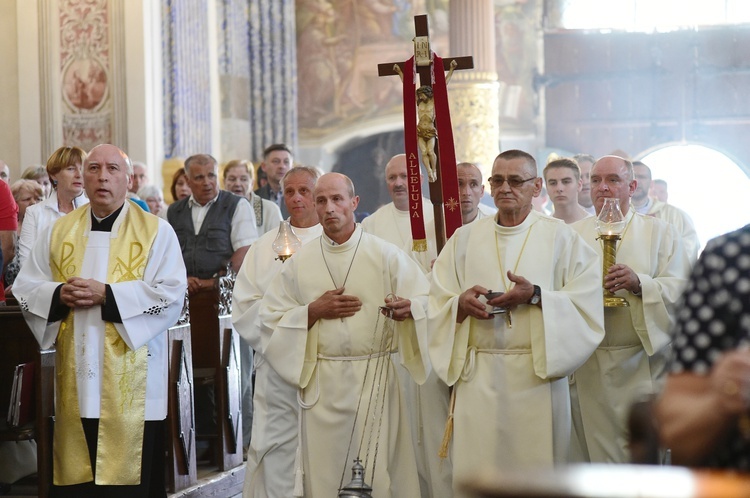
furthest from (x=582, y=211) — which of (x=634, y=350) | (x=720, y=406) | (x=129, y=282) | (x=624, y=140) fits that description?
(x=624, y=140)

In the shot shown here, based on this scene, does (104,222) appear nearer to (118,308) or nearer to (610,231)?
(118,308)

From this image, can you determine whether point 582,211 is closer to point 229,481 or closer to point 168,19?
point 229,481

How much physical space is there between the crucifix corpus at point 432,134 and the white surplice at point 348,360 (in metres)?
0.37

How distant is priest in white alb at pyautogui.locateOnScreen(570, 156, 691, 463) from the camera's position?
20.9 ft

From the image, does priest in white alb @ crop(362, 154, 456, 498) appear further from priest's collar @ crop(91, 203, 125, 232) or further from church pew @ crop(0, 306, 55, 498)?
church pew @ crop(0, 306, 55, 498)

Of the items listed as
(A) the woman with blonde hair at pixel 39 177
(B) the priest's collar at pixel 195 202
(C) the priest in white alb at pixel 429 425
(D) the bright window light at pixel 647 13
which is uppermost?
(D) the bright window light at pixel 647 13

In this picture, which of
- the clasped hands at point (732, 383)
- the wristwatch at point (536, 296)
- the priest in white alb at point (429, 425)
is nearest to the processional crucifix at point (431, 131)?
the priest in white alb at point (429, 425)

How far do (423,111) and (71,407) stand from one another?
8.24 feet

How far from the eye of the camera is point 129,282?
6035mm

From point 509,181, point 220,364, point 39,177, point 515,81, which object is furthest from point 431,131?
point 515,81

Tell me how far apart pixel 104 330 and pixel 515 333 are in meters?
2.19

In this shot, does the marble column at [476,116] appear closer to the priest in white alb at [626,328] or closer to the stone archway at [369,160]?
the stone archway at [369,160]

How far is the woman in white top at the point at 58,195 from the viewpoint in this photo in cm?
707

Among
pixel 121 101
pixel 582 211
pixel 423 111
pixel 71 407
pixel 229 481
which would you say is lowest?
pixel 229 481
